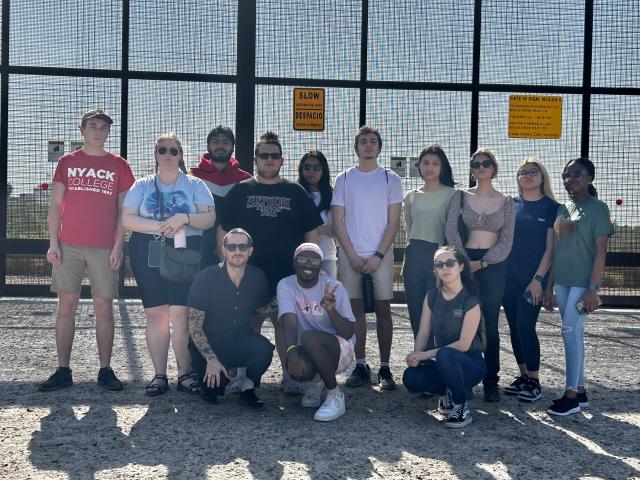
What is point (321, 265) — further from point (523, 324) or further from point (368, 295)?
point (523, 324)

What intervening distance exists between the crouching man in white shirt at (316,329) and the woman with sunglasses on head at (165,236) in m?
0.74

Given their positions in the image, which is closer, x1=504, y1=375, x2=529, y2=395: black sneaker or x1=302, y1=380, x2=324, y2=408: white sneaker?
x1=302, y1=380, x2=324, y2=408: white sneaker

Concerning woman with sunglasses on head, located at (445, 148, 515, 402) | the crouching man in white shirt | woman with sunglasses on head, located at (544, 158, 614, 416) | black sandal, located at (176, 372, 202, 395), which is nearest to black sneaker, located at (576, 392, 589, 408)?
woman with sunglasses on head, located at (544, 158, 614, 416)

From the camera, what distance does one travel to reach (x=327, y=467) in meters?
3.50

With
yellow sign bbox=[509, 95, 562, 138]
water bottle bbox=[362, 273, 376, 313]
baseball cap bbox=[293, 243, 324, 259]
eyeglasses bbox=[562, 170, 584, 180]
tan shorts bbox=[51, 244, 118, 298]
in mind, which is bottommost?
water bottle bbox=[362, 273, 376, 313]

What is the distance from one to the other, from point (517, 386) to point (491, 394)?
0.30 m

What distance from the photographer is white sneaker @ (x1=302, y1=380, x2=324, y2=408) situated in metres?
4.55

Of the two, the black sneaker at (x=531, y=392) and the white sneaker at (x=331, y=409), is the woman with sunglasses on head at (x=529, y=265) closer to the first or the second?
the black sneaker at (x=531, y=392)

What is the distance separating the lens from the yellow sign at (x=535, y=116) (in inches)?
328

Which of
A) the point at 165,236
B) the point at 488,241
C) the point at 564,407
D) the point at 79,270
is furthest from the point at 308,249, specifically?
the point at 564,407

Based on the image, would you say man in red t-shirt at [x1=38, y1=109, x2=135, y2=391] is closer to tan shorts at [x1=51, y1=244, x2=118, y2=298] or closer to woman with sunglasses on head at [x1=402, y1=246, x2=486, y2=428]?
tan shorts at [x1=51, y1=244, x2=118, y2=298]

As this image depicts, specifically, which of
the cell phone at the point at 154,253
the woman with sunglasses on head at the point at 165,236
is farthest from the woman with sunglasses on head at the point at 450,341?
the cell phone at the point at 154,253

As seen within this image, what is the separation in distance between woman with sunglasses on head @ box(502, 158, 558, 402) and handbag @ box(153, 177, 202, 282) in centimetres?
224

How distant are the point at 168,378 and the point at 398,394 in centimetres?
172
